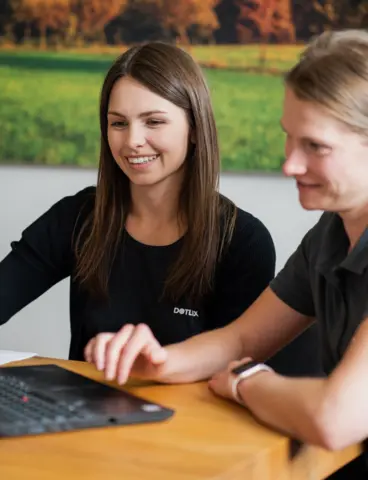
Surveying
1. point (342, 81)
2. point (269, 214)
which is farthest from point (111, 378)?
point (269, 214)

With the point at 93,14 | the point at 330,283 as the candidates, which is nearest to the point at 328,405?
the point at 330,283

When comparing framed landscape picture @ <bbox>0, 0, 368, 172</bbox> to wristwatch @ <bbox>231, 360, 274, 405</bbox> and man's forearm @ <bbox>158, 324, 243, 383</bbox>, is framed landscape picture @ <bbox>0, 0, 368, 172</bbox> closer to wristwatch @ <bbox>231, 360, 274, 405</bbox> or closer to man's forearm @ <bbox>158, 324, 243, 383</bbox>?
man's forearm @ <bbox>158, 324, 243, 383</bbox>

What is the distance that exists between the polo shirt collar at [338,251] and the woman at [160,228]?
1.41ft

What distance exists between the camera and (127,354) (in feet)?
4.09

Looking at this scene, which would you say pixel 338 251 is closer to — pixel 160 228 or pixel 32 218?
pixel 160 228

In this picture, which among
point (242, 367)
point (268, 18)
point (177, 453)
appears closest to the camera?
point (177, 453)

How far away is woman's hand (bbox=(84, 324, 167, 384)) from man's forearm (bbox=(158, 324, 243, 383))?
2cm

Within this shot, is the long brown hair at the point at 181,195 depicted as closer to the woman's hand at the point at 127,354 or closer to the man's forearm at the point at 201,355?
the man's forearm at the point at 201,355

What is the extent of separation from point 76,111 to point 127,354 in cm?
173

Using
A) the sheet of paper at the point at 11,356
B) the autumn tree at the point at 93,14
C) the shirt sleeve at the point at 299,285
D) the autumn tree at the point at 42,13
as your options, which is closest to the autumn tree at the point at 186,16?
the autumn tree at the point at 93,14

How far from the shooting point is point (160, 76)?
1.75 meters

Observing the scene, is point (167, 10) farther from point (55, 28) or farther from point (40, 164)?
point (40, 164)

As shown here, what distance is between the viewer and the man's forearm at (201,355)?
1319mm

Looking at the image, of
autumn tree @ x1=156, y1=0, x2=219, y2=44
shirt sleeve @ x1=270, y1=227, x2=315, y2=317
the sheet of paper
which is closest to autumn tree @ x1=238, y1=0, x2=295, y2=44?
autumn tree @ x1=156, y1=0, x2=219, y2=44
